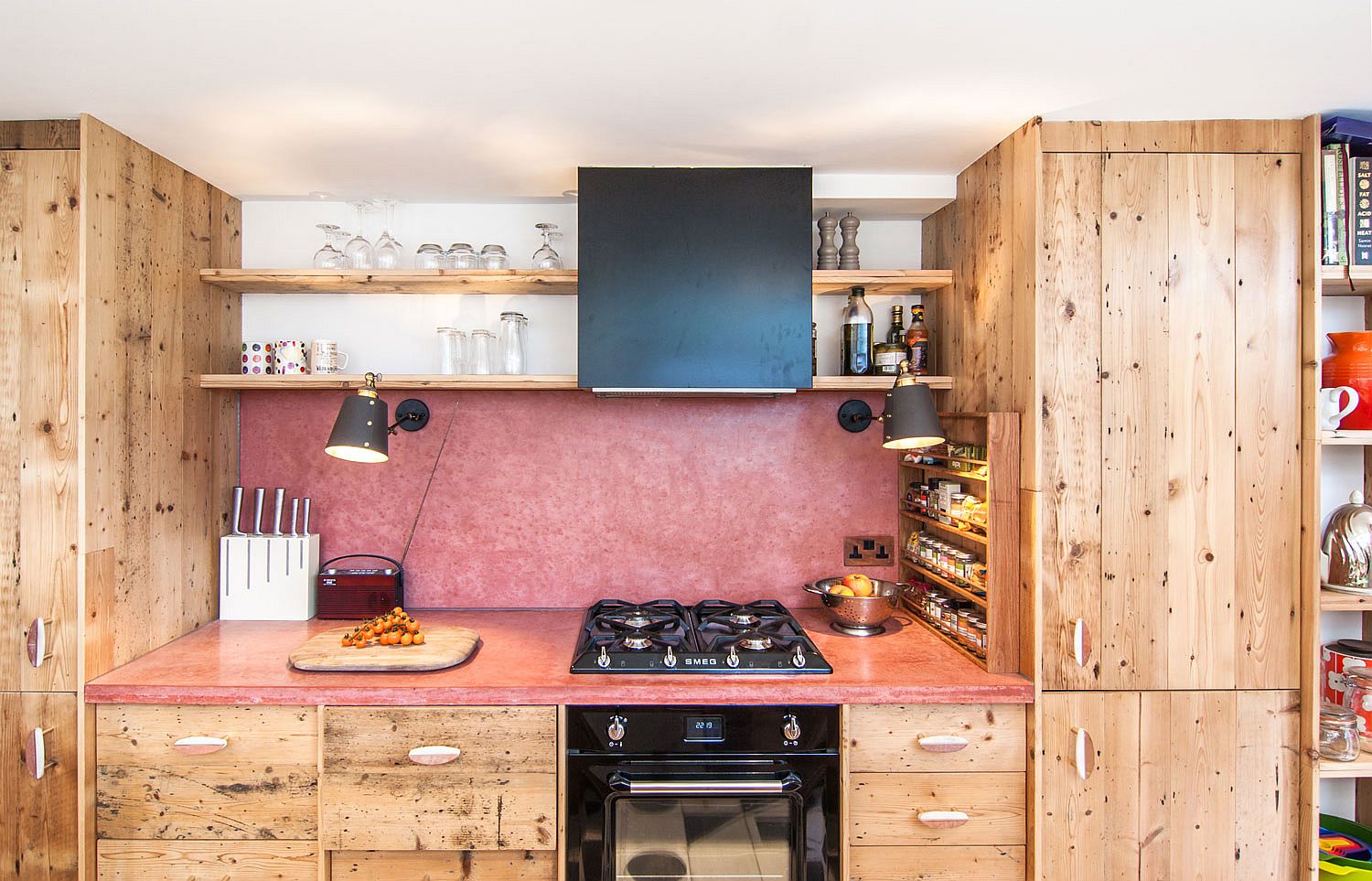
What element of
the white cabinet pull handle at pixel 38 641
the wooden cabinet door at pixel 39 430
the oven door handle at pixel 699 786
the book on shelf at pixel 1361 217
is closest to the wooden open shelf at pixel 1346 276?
the book on shelf at pixel 1361 217

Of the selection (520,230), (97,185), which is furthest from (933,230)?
(97,185)

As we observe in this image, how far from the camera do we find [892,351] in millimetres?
2404

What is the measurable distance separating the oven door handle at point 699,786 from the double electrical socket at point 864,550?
93cm

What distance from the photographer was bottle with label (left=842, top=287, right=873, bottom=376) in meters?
2.43

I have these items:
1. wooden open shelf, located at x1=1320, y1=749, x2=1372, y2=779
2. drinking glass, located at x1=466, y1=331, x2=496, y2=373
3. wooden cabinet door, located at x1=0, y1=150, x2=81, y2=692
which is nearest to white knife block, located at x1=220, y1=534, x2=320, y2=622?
wooden cabinet door, located at x1=0, y1=150, x2=81, y2=692

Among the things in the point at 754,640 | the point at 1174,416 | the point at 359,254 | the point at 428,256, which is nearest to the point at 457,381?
the point at 428,256

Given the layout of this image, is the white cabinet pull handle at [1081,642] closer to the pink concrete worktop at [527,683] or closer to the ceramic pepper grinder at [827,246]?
the pink concrete worktop at [527,683]

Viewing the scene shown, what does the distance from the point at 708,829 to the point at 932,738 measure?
0.62m

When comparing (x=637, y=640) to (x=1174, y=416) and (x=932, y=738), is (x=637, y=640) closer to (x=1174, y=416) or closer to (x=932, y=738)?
(x=932, y=738)

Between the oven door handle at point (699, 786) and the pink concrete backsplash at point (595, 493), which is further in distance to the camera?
the pink concrete backsplash at point (595, 493)

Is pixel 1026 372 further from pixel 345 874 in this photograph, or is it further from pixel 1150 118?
pixel 345 874

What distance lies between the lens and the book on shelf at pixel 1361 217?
6.27 ft

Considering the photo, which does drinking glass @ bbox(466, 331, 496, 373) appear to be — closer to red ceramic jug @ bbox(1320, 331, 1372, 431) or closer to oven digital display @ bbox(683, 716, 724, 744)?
oven digital display @ bbox(683, 716, 724, 744)

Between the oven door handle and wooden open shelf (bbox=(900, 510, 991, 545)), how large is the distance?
0.81 metres
